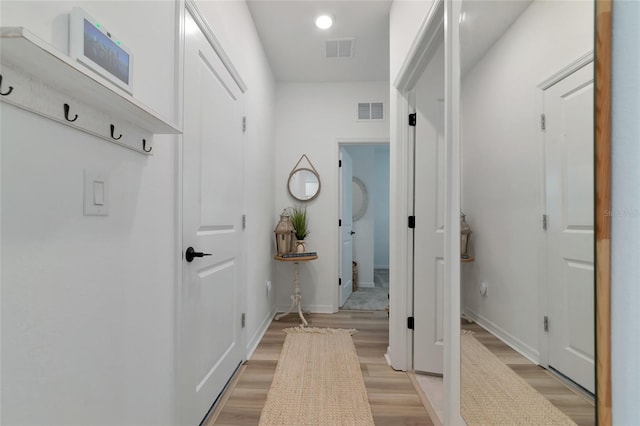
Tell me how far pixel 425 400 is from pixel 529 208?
4.98 feet

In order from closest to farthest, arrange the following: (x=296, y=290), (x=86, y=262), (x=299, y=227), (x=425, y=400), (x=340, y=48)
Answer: (x=86, y=262)
(x=425, y=400)
(x=340, y=48)
(x=296, y=290)
(x=299, y=227)

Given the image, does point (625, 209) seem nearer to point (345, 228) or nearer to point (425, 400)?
point (425, 400)

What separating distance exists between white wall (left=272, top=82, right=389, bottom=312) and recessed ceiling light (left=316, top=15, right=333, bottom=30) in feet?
3.49

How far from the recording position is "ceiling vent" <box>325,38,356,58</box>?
9.16 ft

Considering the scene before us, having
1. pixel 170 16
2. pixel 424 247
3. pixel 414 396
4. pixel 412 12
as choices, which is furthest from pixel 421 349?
pixel 170 16

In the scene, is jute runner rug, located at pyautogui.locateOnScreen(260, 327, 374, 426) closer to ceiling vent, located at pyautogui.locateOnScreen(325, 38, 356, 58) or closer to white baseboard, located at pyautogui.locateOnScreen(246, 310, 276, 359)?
white baseboard, located at pyautogui.locateOnScreen(246, 310, 276, 359)

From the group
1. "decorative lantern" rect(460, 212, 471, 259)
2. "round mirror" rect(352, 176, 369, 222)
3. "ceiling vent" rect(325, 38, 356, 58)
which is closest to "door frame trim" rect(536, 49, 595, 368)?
"decorative lantern" rect(460, 212, 471, 259)

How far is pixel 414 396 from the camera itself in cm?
184

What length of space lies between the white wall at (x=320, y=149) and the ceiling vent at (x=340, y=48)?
0.59m

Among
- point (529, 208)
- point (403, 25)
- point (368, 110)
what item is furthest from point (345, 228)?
point (529, 208)

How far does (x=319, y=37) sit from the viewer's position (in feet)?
9.04

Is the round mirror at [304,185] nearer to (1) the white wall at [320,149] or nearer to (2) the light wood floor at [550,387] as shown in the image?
(1) the white wall at [320,149]

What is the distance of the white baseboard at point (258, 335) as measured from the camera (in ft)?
7.91

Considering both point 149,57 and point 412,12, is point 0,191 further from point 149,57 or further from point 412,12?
point 412,12
